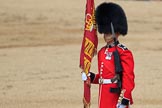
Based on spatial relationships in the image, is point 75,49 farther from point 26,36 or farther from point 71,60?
point 26,36

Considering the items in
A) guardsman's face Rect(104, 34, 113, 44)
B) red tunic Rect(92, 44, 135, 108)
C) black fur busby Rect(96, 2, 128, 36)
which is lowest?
red tunic Rect(92, 44, 135, 108)

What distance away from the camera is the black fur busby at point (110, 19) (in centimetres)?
575

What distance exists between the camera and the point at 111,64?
18.4ft

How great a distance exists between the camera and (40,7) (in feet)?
83.7

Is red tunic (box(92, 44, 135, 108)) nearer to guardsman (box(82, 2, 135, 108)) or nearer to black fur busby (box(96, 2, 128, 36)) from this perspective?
guardsman (box(82, 2, 135, 108))

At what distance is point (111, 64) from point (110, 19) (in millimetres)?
485

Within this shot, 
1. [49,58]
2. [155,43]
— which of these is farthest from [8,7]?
[49,58]

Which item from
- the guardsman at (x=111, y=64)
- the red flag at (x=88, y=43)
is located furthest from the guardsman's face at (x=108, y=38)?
the red flag at (x=88, y=43)

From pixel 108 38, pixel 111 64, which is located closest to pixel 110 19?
pixel 108 38

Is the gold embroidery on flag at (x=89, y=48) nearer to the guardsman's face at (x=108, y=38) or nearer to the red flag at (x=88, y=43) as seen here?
the red flag at (x=88, y=43)

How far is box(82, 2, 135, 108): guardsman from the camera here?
17.8ft

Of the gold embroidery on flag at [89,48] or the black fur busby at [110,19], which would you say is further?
the gold embroidery on flag at [89,48]

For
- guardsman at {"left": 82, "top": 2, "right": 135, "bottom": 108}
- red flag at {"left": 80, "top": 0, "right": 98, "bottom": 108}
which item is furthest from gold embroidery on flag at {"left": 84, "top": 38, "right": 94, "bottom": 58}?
guardsman at {"left": 82, "top": 2, "right": 135, "bottom": 108}

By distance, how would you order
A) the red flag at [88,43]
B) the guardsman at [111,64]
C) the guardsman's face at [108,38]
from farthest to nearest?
the red flag at [88,43]
the guardsman's face at [108,38]
the guardsman at [111,64]
